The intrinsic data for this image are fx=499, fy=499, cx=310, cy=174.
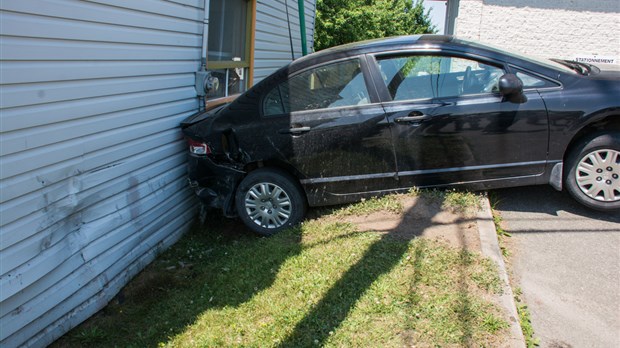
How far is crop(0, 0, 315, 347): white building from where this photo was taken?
Result: 313 centimetres

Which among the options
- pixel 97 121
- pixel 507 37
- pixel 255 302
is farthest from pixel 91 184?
pixel 507 37

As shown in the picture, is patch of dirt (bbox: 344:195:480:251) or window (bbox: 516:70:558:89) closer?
patch of dirt (bbox: 344:195:480:251)

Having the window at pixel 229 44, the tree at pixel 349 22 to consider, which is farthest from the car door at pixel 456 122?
the tree at pixel 349 22

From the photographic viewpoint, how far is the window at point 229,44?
6.44m

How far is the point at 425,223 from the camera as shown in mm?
4316

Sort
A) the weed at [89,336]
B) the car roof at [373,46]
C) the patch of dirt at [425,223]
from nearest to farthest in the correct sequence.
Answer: the weed at [89,336]
the patch of dirt at [425,223]
the car roof at [373,46]

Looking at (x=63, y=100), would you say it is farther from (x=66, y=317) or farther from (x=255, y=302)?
(x=255, y=302)

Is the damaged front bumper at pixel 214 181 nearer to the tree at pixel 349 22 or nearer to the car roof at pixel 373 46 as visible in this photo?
the car roof at pixel 373 46

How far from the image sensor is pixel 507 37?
40.8ft

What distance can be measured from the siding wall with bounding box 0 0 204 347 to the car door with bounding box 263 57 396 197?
46.9 inches

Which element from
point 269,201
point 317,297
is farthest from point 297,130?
point 317,297

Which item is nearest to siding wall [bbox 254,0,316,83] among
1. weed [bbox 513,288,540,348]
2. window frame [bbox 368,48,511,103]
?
window frame [bbox 368,48,511,103]

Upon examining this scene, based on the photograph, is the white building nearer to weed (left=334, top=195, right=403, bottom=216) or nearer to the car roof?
the car roof

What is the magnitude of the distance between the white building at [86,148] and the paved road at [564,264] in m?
3.25
